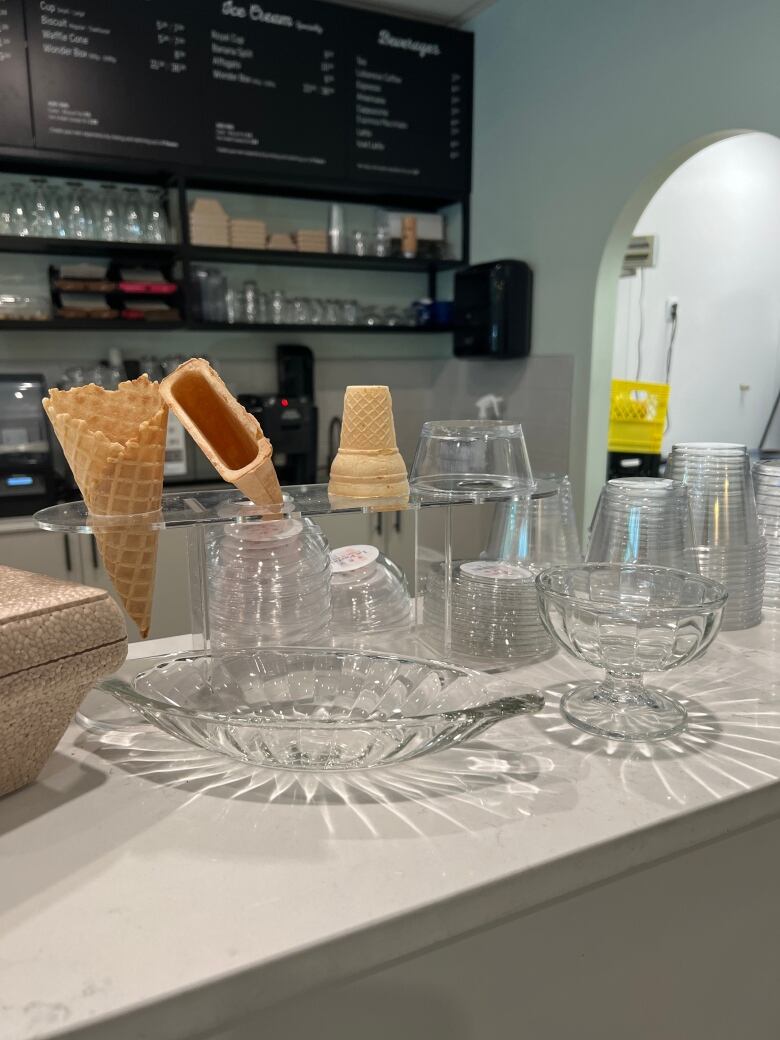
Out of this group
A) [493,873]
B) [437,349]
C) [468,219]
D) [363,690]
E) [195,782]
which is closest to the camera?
[493,873]

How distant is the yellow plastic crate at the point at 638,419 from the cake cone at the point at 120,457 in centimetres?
247

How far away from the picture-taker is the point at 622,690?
35.6 inches

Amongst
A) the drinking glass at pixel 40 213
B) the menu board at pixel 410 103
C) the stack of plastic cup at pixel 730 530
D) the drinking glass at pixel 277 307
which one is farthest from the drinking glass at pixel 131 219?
the stack of plastic cup at pixel 730 530

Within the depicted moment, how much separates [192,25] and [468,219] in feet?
4.42

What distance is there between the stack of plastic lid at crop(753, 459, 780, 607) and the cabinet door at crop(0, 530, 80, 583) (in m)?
2.07

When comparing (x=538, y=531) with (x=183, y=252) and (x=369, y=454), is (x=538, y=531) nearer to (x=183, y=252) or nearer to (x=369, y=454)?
Result: (x=369, y=454)

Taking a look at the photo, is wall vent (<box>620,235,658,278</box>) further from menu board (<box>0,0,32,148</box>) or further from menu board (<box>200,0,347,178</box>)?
menu board (<box>0,0,32,148</box>)

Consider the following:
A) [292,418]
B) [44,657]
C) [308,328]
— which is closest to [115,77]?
[308,328]

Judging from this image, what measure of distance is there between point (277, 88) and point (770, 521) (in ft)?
8.74

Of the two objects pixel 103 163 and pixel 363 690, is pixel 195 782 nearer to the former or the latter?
pixel 363 690

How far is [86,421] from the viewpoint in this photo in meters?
0.85

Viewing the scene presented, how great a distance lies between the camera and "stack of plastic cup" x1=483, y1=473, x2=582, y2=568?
3.73ft

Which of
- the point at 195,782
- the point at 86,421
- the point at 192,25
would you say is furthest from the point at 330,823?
the point at 192,25

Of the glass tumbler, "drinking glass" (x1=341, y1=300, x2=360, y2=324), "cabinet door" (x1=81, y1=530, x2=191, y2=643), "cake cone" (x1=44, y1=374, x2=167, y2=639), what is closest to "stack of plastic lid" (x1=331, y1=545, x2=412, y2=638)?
the glass tumbler
